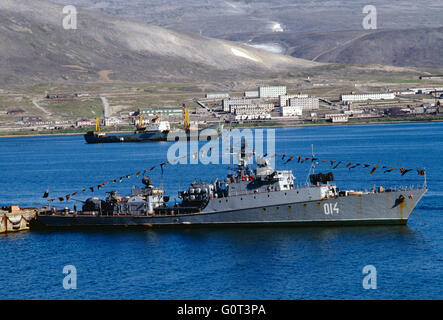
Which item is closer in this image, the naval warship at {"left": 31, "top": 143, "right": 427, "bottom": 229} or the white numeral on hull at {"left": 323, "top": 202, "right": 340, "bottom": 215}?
the naval warship at {"left": 31, "top": 143, "right": 427, "bottom": 229}

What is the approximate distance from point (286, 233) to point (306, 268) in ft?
30.7

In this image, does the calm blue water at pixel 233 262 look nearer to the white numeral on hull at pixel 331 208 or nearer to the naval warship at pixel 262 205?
the naval warship at pixel 262 205

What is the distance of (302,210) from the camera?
5812 centimetres

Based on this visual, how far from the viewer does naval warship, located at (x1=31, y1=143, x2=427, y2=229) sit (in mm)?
57375

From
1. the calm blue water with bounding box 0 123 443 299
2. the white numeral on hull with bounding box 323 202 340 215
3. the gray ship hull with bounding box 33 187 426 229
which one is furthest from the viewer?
the white numeral on hull with bounding box 323 202 340 215

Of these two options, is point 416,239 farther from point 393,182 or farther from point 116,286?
point 393,182

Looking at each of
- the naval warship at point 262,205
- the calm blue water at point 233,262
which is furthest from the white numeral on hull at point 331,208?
the calm blue water at point 233,262

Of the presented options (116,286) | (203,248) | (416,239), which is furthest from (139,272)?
(416,239)

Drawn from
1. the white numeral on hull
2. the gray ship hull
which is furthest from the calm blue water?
the white numeral on hull

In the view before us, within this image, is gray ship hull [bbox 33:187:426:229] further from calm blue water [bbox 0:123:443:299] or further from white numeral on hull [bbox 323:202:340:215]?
calm blue water [bbox 0:123:443:299]

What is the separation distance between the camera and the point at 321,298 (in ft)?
139

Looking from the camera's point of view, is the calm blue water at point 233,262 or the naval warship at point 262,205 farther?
the naval warship at point 262,205

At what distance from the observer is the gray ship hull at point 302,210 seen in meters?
57.2

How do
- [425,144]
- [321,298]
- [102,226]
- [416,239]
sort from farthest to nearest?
[425,144], [102,226], [416,239], [321,298]
